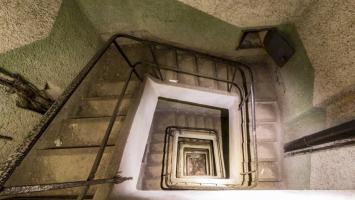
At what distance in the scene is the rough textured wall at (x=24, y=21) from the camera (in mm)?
1824

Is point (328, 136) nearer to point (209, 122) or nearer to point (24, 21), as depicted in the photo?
point (24, 21)

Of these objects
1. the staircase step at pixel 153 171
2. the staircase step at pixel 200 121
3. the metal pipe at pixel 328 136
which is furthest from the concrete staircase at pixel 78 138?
the staircase step at pixel 200 121

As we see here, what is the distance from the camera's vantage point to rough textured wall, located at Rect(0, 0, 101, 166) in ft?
6.53

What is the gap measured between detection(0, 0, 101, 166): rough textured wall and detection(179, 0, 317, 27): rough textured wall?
1.50 metres

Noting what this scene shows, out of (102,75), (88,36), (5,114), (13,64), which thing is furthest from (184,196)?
(88,36)

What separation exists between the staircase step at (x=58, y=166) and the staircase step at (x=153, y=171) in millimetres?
2373

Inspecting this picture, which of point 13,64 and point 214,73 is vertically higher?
point 214,73

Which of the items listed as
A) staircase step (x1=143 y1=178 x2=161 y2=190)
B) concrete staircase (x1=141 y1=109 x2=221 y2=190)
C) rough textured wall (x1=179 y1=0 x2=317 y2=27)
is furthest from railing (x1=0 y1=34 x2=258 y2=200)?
staircase step (x1=143 y1=178 x2=161 y2=190)

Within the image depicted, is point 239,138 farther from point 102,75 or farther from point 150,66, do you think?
point 102,75

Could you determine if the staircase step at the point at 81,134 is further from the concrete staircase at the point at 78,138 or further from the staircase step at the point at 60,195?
the staircase step at the point at 60,195

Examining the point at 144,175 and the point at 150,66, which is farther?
the point at 144,175

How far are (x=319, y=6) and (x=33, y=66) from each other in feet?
9.67

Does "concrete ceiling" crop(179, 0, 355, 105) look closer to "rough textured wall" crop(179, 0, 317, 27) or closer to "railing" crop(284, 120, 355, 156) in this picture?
"rough textured wall" crop(179, 0, 317, 27)

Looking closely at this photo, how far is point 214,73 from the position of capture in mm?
4184
